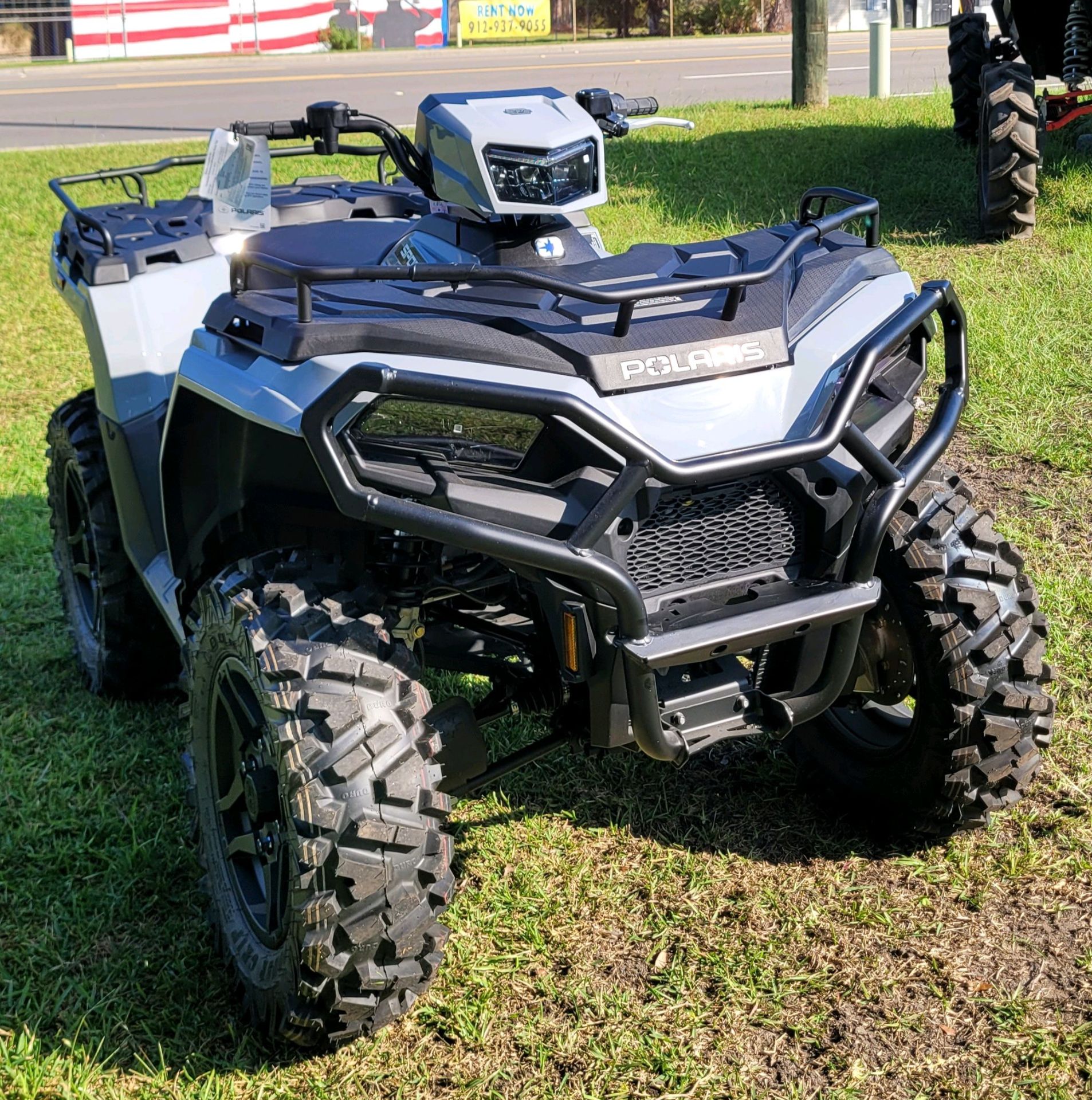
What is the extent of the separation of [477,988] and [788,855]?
833mm

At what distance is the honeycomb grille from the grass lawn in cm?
88

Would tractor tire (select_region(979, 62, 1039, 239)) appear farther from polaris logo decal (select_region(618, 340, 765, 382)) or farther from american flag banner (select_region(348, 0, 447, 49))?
american flag banner (select_region(348, 0, 447, 49))

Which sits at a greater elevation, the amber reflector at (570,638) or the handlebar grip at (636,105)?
the handlebar grip at (636,105)

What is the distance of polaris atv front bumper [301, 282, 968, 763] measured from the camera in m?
2.22

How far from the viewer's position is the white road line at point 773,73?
1900 centimetres

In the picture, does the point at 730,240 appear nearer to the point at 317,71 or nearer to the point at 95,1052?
the point at 95,1052

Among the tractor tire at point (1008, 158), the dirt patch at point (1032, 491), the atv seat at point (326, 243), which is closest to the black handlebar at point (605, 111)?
the atv seat at point (326, 243)

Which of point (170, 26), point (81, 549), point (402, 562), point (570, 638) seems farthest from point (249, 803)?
Result: point (170, 26)

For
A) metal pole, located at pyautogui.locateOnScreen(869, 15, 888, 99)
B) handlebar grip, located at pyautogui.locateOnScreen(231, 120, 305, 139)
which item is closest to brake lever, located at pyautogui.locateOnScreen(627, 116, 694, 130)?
handlebar grip, located at pyautogui.locateOnScreen(231, 120, 305, 139)

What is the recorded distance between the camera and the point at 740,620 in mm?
2426

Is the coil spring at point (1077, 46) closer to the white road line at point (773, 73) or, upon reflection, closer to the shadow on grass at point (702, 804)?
the shadow on grass at point (702, 804)

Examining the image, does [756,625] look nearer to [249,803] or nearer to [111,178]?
[249,803]

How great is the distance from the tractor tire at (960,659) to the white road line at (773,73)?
56.4ft

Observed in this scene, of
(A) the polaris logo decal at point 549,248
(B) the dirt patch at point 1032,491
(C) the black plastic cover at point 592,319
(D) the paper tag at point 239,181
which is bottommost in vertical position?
(B) the dirt patch at point 1032,491
